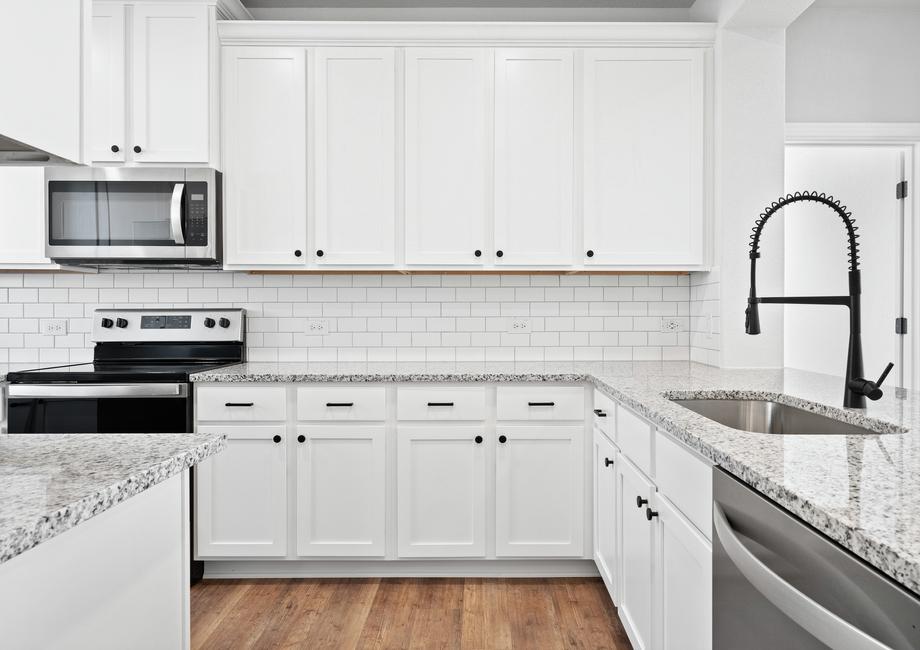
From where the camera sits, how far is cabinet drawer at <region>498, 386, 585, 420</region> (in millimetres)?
2594

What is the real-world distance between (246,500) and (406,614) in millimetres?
861

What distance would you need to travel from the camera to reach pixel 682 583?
1432 millimetres

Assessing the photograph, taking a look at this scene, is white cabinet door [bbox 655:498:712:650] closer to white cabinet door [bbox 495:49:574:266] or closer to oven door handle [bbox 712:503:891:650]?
oven door handle [bbox 712:503:891:650]

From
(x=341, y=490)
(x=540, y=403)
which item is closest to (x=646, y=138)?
(x=540, y=403)

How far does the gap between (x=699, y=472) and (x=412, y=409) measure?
4.85 feet

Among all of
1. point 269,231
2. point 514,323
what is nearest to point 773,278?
point 514,323

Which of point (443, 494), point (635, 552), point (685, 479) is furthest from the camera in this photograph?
point (443, 494)

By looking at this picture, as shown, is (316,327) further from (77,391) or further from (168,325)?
(77,391)

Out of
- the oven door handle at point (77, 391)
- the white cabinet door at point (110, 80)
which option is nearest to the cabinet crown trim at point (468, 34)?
the white cabinet door at point (110, 80)

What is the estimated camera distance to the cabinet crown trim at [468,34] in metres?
2.78

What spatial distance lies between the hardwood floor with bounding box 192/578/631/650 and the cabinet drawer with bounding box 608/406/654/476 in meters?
0.74

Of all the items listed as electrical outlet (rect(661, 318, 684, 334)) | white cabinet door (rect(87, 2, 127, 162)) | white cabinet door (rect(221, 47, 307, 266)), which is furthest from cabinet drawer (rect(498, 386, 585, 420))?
white cabinet door (rect(87, 2, 127, 162))

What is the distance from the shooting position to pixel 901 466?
1017 millimetres

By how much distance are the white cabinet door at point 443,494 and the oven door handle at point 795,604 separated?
1528 mm
